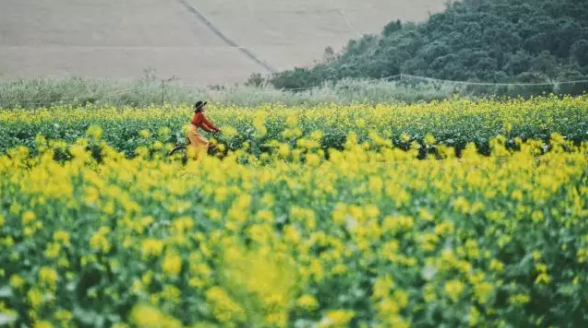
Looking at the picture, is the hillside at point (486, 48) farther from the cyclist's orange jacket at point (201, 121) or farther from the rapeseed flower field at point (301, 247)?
the rapeseed flower field at point (301, 247)

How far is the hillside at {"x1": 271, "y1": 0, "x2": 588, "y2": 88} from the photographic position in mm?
33438

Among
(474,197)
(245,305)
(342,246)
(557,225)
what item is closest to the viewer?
(245,305)

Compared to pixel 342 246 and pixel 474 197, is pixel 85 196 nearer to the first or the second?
pixel 342 246

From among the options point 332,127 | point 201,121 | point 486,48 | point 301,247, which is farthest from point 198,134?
point 486,48

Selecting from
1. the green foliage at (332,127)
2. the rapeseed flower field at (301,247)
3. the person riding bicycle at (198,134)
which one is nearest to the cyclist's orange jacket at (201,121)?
the person riding bicycle at (198,134)

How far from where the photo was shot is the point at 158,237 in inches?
207

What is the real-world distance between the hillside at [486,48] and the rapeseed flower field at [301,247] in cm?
2701

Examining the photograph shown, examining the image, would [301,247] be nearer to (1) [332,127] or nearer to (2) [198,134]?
(2) [198,134]

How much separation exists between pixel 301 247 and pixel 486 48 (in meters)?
31.0

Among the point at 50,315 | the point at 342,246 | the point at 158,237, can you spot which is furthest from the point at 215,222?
the point at 50,315

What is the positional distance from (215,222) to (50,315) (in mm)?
1317

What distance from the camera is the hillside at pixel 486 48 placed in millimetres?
33438

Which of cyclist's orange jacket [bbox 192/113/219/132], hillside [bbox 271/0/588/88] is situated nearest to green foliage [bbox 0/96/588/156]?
cyclist's orange jacket [bbox 192/113/219/132]

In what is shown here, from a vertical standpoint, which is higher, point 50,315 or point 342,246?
point 342,246
